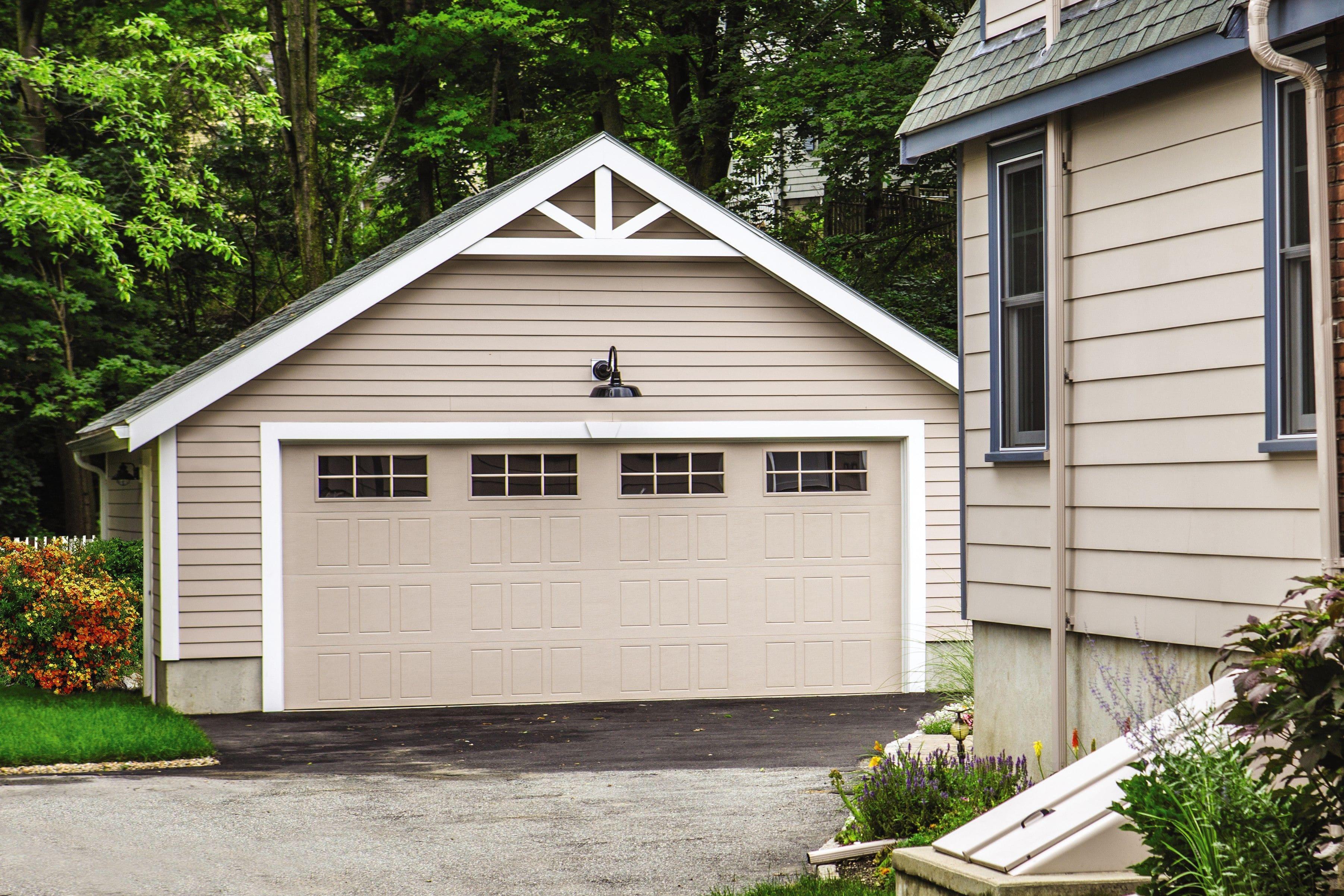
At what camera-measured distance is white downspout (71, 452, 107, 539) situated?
16.3 meters

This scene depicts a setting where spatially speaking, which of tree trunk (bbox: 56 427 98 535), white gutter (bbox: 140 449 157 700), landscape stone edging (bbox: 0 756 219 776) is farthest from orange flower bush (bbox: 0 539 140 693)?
tree trunk (bbox: 56 427 98 535)

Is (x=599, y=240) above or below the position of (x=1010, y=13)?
below

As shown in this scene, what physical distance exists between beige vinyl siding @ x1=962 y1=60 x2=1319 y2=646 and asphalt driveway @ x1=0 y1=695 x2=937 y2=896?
1.91 metres

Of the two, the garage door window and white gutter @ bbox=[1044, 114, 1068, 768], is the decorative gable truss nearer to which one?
the garage door window

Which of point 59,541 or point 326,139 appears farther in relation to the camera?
point 326,139

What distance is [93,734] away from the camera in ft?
35.6

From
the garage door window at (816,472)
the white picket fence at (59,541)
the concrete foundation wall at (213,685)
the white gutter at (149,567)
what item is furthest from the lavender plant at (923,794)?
the white picket fence at (59,541)

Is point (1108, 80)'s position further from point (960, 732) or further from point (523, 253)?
point (523, 253)

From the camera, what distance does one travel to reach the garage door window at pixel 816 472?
13.6 m

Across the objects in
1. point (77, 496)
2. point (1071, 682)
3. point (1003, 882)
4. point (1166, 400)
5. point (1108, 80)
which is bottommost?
point (1003, 882)

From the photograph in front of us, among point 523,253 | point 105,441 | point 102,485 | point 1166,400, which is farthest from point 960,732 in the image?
point 102,485

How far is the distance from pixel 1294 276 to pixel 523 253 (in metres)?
8.03

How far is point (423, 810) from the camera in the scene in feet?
27.4

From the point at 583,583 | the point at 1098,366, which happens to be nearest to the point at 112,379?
the point at 583,583
